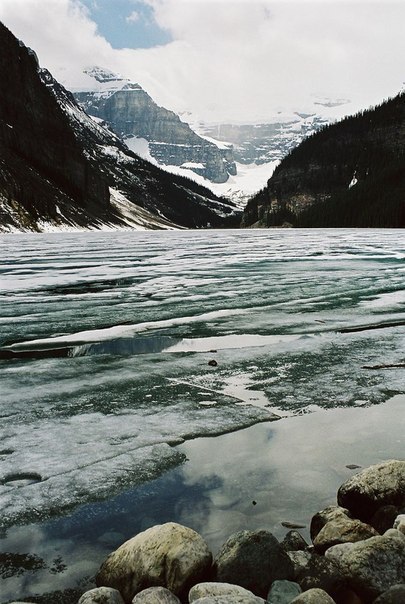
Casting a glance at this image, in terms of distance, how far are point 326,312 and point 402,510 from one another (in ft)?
27.6

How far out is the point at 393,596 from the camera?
2768mm

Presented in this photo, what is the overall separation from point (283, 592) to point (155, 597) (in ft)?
2.32

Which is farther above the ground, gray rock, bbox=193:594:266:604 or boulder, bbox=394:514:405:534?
boulder, bbox=394:514:405:534

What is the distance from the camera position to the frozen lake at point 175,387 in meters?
4.41

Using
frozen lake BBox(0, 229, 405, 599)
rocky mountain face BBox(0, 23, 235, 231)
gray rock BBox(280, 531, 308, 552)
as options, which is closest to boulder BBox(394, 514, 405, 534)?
gray rock BBox(280, 531, 308, 552)

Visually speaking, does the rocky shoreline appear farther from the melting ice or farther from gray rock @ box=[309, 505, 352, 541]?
the melting ice

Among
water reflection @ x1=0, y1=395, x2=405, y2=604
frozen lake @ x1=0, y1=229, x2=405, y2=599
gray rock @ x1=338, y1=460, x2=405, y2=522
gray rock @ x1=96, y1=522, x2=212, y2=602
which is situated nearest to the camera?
gray rock @ x1=96, y1=522, x2=212, y2=602

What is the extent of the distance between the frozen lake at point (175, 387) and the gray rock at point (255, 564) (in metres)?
0.43

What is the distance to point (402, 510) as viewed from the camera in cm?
379

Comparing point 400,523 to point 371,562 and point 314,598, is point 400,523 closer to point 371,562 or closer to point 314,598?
point 371,562

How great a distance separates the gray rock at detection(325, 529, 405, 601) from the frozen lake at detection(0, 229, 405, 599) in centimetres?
80

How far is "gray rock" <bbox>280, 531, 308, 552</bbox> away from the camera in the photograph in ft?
11.3

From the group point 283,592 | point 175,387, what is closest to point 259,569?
point 283,592

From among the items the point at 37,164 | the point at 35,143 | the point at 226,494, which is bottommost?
the point at 226,494
